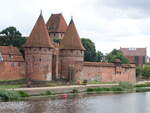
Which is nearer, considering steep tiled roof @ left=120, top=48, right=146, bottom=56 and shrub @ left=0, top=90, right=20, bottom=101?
shrub @ left=0, top=90, right=20, bottom=101

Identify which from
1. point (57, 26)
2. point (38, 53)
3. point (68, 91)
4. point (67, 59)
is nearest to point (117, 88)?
point (67, 59)

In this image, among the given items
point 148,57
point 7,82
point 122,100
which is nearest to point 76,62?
point 7,82

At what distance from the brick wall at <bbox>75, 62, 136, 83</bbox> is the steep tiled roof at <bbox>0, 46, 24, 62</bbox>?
6.96 metres

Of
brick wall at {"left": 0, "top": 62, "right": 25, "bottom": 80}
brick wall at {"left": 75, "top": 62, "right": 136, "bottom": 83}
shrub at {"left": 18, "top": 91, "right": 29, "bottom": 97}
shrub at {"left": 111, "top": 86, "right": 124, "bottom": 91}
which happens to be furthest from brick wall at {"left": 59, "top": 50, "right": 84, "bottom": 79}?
shrub at {"left": 18, "top": 91, "right": 29, "bottom": 97}

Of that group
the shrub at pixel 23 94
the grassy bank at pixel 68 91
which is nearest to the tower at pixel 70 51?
the grassy bank at pixel 68 91

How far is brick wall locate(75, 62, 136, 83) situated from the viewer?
5194cm

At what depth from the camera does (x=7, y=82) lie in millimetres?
43406

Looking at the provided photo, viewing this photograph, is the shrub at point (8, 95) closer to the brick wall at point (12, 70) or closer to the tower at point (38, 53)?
the brick wall at point (12, 70)

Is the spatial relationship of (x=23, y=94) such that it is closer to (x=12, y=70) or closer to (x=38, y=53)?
(x=12, y=70)

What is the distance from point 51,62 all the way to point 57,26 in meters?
11.7

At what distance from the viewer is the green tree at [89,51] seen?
6322 cm

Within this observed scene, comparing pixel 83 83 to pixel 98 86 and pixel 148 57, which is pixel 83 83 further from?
pixel 148 57

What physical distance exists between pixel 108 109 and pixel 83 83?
16.2 m

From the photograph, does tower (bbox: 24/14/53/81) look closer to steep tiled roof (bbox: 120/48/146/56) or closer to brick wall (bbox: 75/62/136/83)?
brick wall (bbox: 75/62/136/83)
